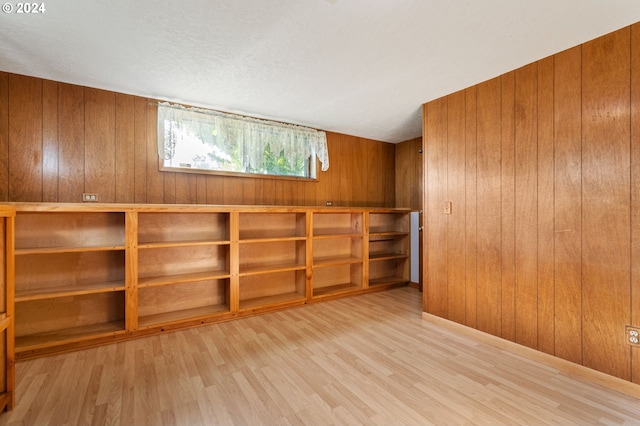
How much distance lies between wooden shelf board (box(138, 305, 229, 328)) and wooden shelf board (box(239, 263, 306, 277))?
1.40 ft

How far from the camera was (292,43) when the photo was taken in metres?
1.89

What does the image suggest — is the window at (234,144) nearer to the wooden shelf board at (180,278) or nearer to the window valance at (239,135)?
the window valance at (239,135)

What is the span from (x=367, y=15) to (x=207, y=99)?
183cm

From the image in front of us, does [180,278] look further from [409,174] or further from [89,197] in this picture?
[409,174]

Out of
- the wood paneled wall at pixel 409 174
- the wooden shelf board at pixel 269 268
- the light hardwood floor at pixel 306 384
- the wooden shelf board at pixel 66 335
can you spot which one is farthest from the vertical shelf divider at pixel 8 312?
the wood paneled wall at pixel 409 174

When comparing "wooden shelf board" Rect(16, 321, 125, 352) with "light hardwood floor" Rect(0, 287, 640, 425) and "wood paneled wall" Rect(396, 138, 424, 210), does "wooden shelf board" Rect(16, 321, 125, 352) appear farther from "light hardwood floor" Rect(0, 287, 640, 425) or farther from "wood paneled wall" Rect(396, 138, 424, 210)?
"wood paneled wall" Rect(396, 138, 424, 210)

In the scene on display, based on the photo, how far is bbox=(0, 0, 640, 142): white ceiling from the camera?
1.57 m

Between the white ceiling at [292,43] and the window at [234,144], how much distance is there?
25cm

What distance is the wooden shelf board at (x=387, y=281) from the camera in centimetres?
405

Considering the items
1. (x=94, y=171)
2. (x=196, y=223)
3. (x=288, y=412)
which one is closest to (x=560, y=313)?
(x=288, y=412)

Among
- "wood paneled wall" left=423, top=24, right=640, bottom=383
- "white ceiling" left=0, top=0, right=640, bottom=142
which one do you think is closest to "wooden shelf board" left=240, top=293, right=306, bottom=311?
"wood paneled wall" left=423, top=24, right=640, bottom=383

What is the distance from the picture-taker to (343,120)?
352 centimetres

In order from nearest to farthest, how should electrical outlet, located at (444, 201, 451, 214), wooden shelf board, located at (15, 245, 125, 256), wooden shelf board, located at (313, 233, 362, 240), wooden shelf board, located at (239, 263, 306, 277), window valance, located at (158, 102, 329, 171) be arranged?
wooden shelf board, located at (15, 245, 125, 256) → electrical outlet, located at (444, 201, 451, 214) → window valance, located at (158, 102, 329, 171) → wooden shelf board, located at (239, 263, 306, 277) → wooden shelf board, located at (313, 233, 362, 240)

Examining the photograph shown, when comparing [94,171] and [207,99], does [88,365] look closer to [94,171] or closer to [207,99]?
[94,171]
